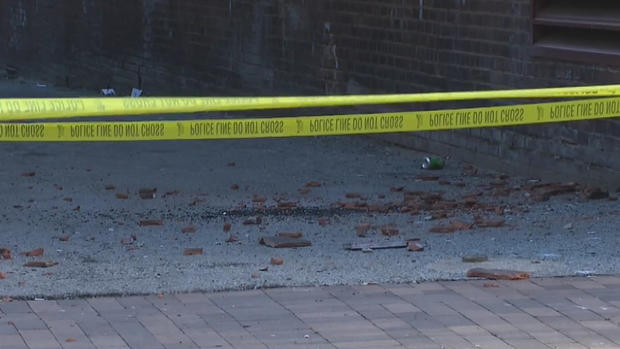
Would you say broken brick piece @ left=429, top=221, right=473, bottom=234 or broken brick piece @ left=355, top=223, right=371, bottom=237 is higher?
broken brick piece @ left=429, top=221, right=473, bottom=234

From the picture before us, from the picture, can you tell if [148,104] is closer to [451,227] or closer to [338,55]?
[451,227]

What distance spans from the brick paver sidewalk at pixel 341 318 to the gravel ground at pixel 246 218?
0.25 m

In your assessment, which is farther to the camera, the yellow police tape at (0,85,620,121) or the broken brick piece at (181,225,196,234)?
the broken brick piece at (181,225,196,234)

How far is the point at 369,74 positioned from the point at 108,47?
7177mm

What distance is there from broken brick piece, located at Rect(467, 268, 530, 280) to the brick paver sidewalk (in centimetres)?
11

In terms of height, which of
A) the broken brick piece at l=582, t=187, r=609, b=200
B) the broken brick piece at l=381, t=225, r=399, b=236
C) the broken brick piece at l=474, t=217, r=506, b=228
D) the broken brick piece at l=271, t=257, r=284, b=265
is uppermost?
the broken brick piece at l=271, t=257, r=284, b=265

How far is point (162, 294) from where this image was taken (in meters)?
6.33

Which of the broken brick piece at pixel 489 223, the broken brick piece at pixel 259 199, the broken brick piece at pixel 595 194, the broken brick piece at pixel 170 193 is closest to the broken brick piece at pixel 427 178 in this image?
the broken brick piece at pixel 595 194

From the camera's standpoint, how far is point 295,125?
30.2 ft

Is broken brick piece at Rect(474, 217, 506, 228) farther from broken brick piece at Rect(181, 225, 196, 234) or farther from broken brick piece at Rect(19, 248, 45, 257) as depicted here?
broken brick piece at Rect(19, 248, 45, 257)

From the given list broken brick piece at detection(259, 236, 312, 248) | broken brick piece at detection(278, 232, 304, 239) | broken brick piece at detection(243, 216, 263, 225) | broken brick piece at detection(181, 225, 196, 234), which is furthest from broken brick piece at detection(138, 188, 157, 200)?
broken brick piece at detection(259, 236, 312, 248)

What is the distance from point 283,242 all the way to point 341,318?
1.92m

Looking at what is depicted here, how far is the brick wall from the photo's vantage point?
35.3 ft

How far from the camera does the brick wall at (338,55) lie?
10.8m
